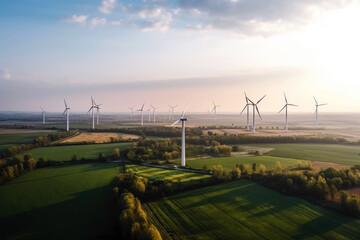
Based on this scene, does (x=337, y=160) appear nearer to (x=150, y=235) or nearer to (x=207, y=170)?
(x=207, y=170)

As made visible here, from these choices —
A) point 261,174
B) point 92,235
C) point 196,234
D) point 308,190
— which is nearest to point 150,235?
point 196,234

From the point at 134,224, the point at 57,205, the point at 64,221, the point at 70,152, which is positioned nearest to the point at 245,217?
the point at 134,224

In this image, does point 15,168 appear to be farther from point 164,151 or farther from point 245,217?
point 245,217

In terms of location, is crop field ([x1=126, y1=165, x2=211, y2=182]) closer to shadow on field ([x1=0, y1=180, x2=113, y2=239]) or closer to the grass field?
the grass field

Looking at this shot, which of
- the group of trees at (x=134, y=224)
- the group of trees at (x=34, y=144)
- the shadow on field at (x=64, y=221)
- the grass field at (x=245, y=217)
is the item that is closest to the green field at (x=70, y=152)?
the group of trees at (x=34, y=144)

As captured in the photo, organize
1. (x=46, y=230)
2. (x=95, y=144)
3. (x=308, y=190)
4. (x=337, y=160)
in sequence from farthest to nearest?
(x=95, y=144) → (x=337, y=160) → (x=308, y=190) → (x=46, y=230)
